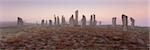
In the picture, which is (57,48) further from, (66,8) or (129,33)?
(129,33)

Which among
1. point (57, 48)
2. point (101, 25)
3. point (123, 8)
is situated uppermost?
point (123, 8)

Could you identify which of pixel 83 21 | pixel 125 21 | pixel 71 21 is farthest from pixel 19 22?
pixel 125 21

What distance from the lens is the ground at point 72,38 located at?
356cm

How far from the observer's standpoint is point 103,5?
364 cm

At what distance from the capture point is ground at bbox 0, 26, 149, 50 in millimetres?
3561

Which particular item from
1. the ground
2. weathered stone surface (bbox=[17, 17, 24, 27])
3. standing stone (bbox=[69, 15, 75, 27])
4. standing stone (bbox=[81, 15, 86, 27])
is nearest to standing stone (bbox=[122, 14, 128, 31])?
the ground

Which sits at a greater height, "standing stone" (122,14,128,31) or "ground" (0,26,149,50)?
"standing stone" (122,14,128,31)

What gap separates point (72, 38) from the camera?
3.59 m

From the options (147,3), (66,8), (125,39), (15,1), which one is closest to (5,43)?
(15,1)

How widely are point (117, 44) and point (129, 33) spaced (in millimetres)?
225

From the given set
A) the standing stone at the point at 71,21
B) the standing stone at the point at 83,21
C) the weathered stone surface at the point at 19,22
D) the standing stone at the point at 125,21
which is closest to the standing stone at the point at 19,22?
the weathered stone surface at the point at 19,22

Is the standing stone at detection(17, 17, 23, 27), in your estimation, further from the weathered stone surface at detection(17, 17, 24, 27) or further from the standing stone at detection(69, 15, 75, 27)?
the standing stone at detection(69, 15, 75, 27)

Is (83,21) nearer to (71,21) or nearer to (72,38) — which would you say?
(71,21)

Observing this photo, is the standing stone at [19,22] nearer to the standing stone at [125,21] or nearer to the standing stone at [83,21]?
the standing stone at [83,21]
